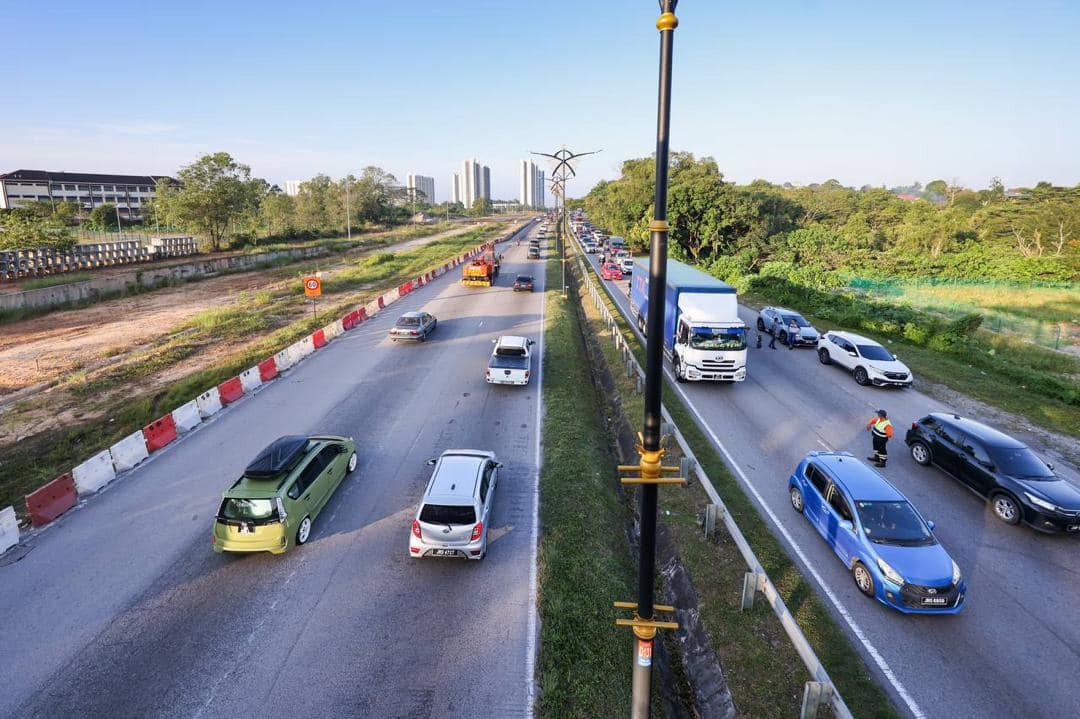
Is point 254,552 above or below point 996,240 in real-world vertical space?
below

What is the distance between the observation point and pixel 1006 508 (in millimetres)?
11922

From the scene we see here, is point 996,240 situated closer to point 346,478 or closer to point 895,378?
point 895,378

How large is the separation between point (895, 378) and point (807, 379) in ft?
9.58

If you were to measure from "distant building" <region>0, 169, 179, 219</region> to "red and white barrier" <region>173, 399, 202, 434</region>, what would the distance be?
97532 millimetres

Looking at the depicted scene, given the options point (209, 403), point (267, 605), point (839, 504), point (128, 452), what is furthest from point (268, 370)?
point (839, 504)

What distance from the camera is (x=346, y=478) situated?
13.9 metres

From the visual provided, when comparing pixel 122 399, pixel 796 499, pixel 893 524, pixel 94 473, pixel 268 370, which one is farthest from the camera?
pixel 268 370

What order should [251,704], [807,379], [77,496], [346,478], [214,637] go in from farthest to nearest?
[807,379] < [346,478] < [77,496] < [214,637] < [251,704]

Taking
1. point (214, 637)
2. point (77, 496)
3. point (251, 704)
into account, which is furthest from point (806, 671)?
point (77, 496)

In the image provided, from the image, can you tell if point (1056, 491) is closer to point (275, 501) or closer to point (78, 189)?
point (275, 501)

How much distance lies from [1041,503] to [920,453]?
11.1ft

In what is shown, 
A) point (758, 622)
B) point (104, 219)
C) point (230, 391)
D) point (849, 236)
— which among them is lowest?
point (758, 622)

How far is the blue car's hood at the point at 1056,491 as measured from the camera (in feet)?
36.7

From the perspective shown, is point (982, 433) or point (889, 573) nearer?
point (889, 573)
